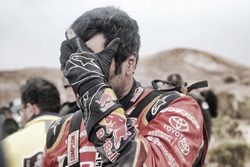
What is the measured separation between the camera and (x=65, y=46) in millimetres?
2523

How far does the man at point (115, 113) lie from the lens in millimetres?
2395

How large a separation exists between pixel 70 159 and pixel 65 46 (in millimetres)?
405

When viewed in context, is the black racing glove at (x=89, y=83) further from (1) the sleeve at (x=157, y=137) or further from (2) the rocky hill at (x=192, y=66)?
(2) the rocky hill at (x=192, y=66)

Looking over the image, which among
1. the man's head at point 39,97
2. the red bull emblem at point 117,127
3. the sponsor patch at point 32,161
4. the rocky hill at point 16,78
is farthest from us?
the rocky hill at point 16,78

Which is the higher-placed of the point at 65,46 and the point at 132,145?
the point at 65,46

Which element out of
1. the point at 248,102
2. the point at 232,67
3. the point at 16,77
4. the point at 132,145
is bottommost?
the point at 232,67

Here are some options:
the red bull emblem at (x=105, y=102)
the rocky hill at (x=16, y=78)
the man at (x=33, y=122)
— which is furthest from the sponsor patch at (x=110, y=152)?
the rocky hill at (x=16, y=78)

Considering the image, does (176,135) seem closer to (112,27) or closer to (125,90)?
(125,90)

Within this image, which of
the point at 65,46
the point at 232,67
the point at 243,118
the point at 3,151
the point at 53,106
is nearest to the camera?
the point at 3,151

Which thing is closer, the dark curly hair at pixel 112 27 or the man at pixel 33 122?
the dark curly hair at pixel 112 27

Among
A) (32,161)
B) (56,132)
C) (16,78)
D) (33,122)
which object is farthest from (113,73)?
(16,78)

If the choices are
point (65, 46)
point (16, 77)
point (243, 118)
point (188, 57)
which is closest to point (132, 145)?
point (65, 46)

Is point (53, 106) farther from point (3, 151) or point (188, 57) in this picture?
point (188, 57)

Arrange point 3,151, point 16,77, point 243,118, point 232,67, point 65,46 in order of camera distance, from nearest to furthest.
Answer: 1. point 3,151
2. point 65,46
3. point 243,118
4. point 16,77
5. point 232,67
